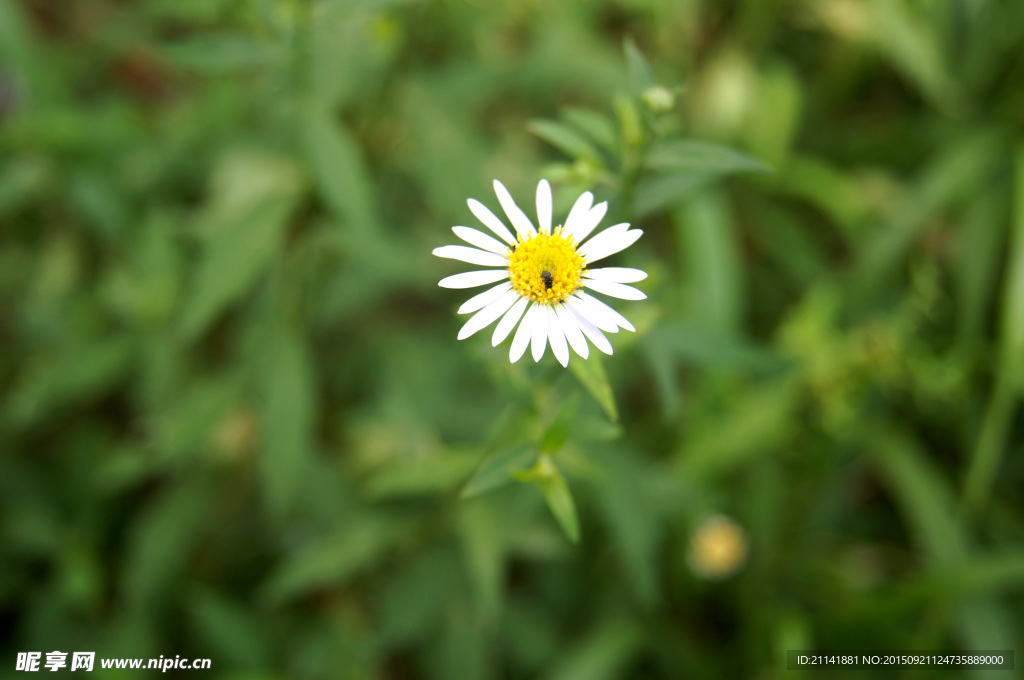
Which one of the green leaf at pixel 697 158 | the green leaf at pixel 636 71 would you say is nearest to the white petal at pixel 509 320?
the green leaf at pixel 697 158

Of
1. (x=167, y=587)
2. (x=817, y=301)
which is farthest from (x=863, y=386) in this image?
(x=167, y=587)

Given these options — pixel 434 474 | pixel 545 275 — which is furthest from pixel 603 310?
pixel 434 474

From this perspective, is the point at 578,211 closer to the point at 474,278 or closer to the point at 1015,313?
the point at 474,278

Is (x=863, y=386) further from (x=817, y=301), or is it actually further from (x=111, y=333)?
(x=111, y=333)

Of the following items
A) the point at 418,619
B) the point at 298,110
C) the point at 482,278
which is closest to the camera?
the point at 482,278

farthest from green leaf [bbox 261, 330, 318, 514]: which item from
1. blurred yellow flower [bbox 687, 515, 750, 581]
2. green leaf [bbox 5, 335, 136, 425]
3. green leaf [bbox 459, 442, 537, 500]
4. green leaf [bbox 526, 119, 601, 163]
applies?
blurred yellow flower [bbox 687, 515, 750, 581]

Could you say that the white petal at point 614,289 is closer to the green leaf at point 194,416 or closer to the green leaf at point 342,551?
the green leaf at point 342,551
